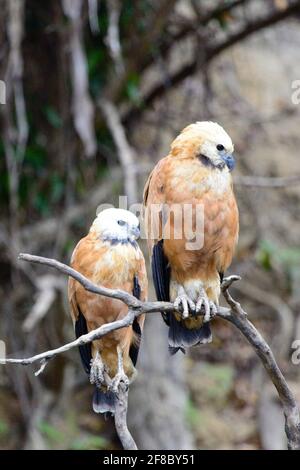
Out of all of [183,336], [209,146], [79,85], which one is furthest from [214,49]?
[183,336]

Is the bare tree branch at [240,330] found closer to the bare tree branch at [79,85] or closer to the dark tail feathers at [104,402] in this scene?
the dark tail feathers at [104,402]

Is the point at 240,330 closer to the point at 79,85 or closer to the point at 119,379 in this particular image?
the point at 119,379

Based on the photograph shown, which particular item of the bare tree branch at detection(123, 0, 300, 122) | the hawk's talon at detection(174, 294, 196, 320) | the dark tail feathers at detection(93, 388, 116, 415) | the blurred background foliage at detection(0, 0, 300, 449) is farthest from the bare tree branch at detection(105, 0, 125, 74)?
the dark tail feathers at detection(93, 388, 116, 415)

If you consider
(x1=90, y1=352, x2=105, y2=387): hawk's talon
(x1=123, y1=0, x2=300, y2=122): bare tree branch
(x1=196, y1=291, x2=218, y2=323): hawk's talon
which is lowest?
(x1=90, y1=352, x2=105, y2=387): hawk's talon

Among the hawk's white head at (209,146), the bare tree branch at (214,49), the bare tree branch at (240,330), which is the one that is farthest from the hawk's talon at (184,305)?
the bare tree branch at (214,49)

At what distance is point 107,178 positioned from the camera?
23.7ft

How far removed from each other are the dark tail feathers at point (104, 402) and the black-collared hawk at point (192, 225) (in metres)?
0.38

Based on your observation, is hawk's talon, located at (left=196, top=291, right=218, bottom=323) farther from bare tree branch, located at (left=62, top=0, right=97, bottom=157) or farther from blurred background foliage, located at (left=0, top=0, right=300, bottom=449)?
bare tree branch, located at (left=62, top=0, right=97, bottom=157)

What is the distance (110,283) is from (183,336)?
0.45 metres

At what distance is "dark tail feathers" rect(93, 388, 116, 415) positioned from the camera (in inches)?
147

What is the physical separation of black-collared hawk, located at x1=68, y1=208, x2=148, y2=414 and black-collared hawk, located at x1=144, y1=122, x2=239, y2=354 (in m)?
0.13

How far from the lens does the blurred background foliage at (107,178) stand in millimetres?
6719

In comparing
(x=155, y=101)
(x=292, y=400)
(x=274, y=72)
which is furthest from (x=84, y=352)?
(x=274, y=72)

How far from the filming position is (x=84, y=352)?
3965mm
